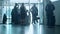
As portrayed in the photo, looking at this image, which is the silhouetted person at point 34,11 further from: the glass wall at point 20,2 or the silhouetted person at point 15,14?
the silhouetted person at point 15,14

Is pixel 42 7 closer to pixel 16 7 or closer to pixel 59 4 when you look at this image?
pixel 59 4

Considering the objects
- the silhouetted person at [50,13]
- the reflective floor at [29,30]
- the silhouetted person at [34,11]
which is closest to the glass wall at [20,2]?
the silhouetted person at [34,11]

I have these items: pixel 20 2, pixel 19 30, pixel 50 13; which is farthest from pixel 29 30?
pixel 20 2

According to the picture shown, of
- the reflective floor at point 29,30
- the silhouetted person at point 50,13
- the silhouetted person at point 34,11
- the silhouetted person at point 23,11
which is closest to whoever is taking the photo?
the reflective floor at point 29,30

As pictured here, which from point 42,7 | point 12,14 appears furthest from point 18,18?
point 42,7

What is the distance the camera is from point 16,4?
21.8 feet

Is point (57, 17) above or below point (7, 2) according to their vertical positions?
below

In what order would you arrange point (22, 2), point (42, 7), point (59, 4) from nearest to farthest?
point (59, 4) < point (42, 7) < point (22, 2)

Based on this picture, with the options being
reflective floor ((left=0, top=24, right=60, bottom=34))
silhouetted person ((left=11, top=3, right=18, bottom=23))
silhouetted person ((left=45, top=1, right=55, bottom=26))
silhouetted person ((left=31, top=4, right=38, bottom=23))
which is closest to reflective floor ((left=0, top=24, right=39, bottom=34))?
reflective floor ((left=0, top=24, right=60, bottom=34))

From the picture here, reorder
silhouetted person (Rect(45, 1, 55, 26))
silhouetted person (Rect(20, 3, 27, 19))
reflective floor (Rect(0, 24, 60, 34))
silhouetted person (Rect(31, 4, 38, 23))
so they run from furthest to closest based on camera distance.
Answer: silhouetted person (Rect(20, 3, 27, 19)), silhouetted person (Rect(31, 4, 38, 23)), silhouetted person (Rect(45, 1, 55, 26)), reflective floor (Rect(0, 24, 60, 34))

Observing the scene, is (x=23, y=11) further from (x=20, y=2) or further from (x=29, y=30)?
(x=29, y=30)

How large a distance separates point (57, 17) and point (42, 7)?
0.78 meters

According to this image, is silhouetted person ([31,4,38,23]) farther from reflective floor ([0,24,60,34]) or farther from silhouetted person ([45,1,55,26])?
reflective floor ([0,24,60,34])

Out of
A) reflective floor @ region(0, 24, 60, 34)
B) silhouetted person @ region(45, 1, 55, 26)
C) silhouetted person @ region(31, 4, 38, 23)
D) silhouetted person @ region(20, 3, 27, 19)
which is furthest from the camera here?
silhouetted person @ region(20, 3, 27, 19)
